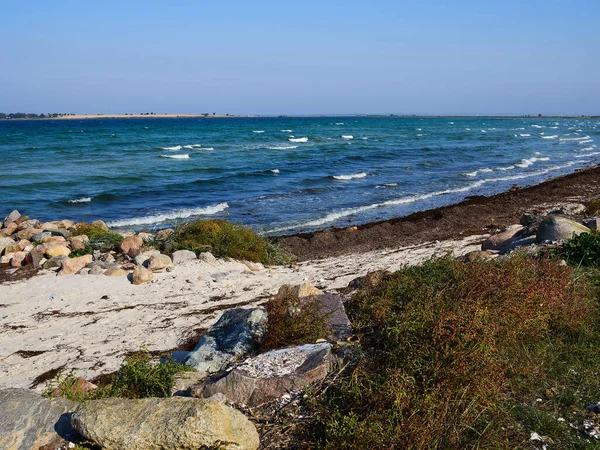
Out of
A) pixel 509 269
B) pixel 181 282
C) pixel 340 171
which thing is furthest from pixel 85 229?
pixel 340 171

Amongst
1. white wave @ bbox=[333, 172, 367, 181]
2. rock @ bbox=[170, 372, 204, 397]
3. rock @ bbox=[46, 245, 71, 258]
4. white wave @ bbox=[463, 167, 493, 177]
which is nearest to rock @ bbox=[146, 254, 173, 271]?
rock @ bbox=[46, 245, 71, 258]

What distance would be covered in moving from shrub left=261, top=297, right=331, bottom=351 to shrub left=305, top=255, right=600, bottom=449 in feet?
1.31

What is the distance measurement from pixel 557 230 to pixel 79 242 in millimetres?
10130

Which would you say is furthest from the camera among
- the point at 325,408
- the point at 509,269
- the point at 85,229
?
the point at 85,229

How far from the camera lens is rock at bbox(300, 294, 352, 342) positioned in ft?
16.7

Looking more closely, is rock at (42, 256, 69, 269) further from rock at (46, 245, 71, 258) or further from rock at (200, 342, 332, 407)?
rock at (200, 342, 332, 407)

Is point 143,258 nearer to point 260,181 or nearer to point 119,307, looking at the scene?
point 119,307

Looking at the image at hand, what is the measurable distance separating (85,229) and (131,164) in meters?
19.4

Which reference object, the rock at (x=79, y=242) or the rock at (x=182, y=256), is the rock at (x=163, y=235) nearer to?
the rock at (x=182, y=256)

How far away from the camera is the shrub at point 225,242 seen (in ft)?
38.0

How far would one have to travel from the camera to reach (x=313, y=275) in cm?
1058

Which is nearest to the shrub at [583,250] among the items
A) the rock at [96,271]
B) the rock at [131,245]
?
the rock at [96,271]

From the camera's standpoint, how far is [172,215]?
59.6ft

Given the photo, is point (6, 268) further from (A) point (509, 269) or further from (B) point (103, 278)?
(A) point (509, 269)
